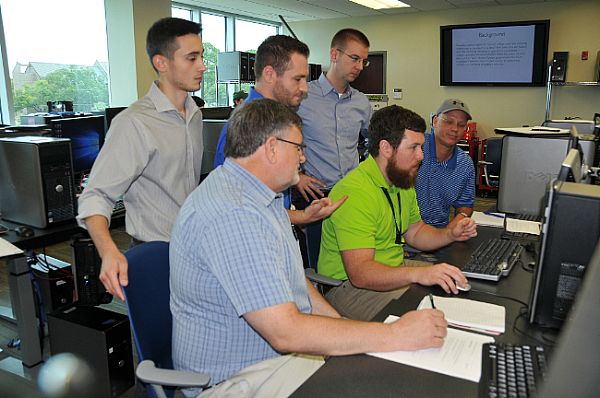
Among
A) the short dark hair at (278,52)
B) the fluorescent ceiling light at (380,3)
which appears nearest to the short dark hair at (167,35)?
the short dark hair at (278,52)

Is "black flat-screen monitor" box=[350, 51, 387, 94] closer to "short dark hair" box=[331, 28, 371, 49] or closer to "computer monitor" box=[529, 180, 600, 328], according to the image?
"short dark hair" box=[331, 28, 371, 49]

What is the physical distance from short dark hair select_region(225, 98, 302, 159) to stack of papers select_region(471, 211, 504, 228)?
4.96ft

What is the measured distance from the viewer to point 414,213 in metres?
2.29

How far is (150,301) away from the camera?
141cm

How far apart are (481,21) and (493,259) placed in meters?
7.07

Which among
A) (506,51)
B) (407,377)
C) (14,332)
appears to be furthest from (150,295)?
(506,51)

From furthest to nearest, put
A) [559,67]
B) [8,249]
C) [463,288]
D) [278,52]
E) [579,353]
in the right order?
1. [559,67]
2. [278,52]
3. [8,249]
4. [463,288]
5. [579,353]

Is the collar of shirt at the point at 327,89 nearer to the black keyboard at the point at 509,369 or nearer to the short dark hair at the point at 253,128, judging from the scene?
the short dark hair at the point at 253,128

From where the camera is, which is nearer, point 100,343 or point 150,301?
point 150,301

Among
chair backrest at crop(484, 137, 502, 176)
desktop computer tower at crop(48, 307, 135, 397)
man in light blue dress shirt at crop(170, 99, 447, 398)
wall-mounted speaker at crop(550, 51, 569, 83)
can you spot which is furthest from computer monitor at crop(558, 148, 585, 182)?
wall-mounted speaker at crop(550, 51, 569, 83)

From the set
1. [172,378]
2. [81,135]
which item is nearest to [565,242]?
[172,378]

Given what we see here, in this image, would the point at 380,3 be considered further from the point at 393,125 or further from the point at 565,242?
the point at 565,242

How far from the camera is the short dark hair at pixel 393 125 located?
1.99m

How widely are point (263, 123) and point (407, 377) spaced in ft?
2.41
